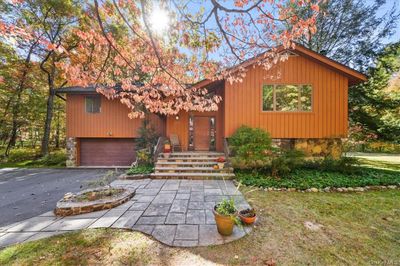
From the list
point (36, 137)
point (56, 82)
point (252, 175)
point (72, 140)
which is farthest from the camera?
point (36, 137)

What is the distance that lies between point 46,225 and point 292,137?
27.4 feet

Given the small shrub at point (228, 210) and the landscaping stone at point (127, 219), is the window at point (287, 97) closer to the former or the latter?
the small shrub at point (228, 210)

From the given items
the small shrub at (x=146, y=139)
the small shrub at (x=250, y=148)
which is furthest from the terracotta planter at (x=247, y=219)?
the small shrub at (x=146, y=139)

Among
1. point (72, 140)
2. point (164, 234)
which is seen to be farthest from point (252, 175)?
point (72, 140)

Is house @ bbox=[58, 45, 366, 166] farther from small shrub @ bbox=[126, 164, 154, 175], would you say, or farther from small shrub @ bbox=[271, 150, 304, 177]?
small shrub @ bbox=[126, 164, 154, 175]

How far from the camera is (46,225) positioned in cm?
328

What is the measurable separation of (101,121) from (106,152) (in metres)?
1.80

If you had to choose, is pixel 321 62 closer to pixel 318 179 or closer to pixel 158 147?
pixel 318 179

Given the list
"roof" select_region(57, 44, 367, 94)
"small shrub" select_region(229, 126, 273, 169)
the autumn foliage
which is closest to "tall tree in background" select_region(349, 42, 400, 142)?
"roof" select_region(57, 44, 367, 94)

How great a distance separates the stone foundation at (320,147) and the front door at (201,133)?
4.22 m

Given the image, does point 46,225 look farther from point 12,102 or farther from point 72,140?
point 12,102

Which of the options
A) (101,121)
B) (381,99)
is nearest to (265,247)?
(101,121)

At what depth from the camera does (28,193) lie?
17.5 ft

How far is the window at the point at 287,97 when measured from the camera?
25.7 feet
